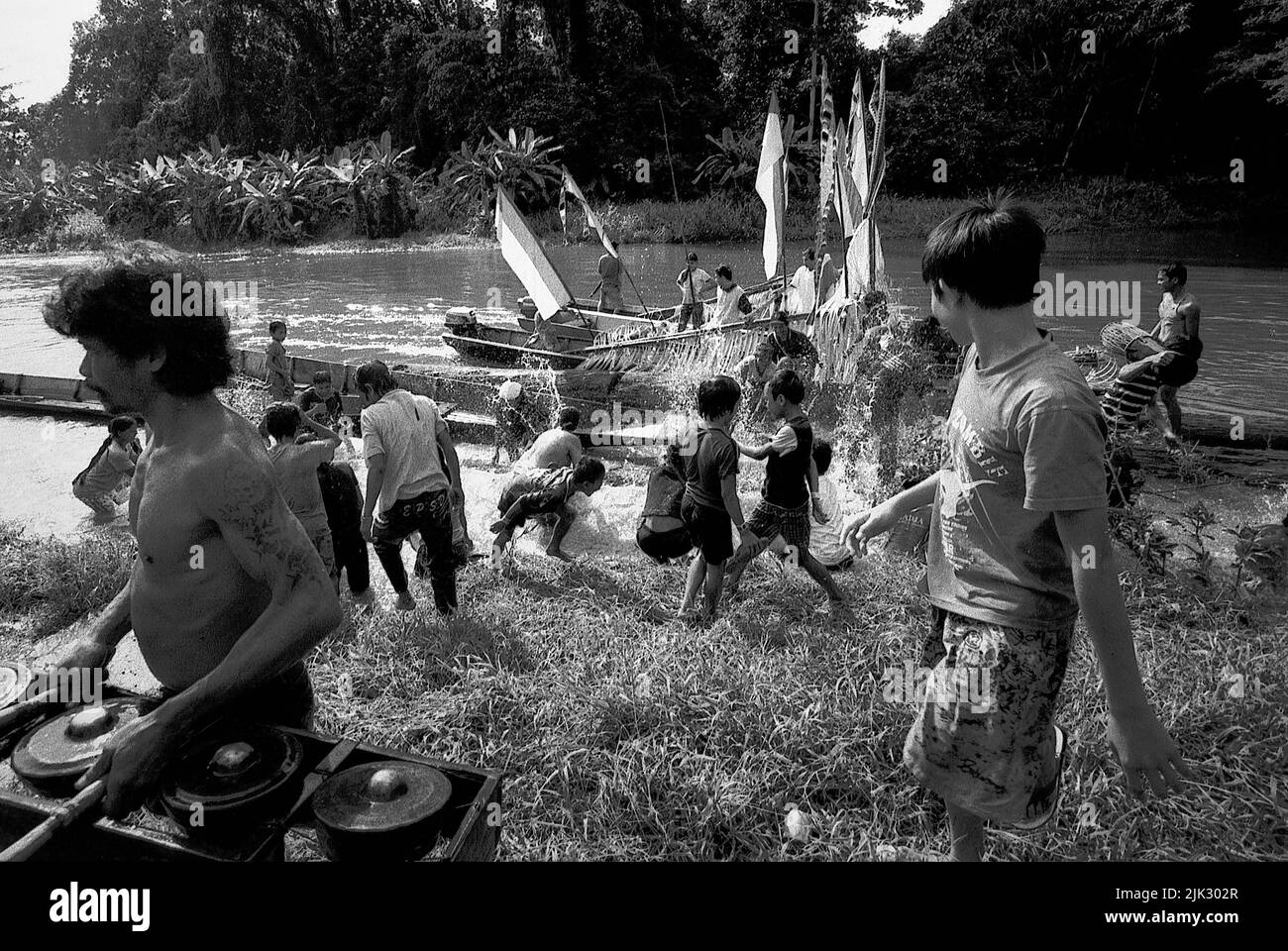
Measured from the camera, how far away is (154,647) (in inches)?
82.4

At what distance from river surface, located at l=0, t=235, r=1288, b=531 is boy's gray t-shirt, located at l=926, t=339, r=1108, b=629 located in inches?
284

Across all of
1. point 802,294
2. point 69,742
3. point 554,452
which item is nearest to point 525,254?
point 802,294

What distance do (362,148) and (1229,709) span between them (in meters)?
36.3

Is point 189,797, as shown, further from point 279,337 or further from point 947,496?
point 279,337

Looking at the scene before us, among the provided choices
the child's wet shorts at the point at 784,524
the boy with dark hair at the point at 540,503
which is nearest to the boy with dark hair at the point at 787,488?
the child's wet shorts at the point at 784,524

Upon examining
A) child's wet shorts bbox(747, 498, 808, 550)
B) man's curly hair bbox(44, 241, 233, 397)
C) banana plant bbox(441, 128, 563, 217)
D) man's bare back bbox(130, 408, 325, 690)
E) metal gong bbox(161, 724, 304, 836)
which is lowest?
child's wet shorts bbox(747, 498, 808, 550)

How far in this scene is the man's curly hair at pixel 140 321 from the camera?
1.90 m

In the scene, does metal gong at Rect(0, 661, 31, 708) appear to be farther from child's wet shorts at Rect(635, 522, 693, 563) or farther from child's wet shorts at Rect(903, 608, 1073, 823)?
child's wet shorts at Rect(635, 522, 693, 563)

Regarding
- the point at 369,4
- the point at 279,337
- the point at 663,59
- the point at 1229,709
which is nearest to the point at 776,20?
the point at 663,59

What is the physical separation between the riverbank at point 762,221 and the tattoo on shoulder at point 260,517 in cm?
2541

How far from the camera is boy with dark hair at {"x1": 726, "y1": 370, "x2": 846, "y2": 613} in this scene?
4.56m

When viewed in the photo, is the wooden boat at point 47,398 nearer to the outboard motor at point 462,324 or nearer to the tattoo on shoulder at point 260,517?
the outboard motor at point 462,324

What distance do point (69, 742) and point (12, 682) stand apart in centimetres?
85

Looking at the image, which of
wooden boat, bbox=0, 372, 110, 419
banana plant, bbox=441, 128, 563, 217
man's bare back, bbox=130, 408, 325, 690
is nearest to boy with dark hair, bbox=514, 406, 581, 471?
man's bare back, bbox=130, 408, 325, 690
